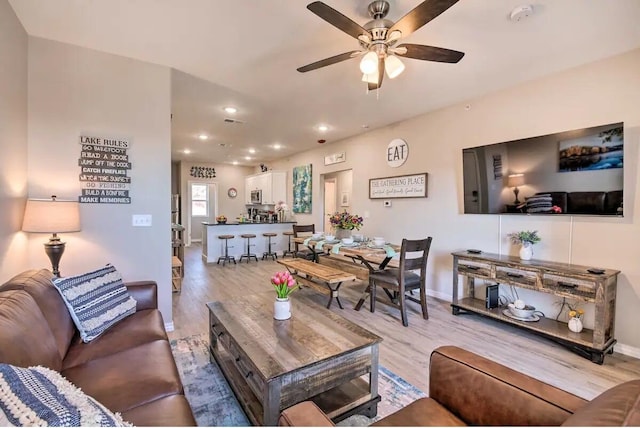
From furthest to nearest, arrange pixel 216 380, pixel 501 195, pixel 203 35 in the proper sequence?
pixel 501 195
pixel 203 35
pixel 216 380

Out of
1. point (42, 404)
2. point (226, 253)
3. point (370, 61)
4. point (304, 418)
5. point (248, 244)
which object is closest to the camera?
point (42, 404)

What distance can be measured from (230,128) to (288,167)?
10.1ft

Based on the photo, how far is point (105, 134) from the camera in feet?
9.39

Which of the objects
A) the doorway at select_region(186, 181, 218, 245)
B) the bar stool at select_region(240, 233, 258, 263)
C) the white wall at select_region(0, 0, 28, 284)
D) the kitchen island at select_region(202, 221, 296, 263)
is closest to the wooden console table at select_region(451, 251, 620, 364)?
the white wall at select_region(0, 0, 28, 284)

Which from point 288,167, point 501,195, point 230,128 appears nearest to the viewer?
point 501,195

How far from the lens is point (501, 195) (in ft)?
11.6

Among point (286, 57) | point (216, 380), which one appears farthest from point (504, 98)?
point (216, 380)

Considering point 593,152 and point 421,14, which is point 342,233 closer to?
point 593,152

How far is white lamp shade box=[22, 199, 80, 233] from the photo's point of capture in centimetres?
231

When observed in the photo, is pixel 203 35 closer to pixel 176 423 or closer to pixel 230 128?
pixel 176 423

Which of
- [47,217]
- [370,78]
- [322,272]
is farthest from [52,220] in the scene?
[370,78]

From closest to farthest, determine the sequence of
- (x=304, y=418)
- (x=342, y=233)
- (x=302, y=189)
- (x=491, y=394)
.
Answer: (x=304, y=418) < (x=491, y=394) < (x=342, y=233) < (x=302, y=189)

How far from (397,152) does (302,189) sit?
3311 mm

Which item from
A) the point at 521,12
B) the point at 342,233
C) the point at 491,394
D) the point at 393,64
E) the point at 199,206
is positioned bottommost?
the point at 491,394
